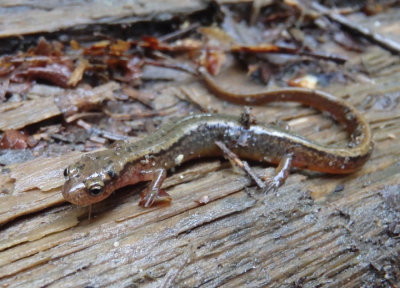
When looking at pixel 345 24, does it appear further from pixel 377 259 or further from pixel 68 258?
pixel 68 258

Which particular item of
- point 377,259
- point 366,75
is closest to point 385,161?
point 377,259

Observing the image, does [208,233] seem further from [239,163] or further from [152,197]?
[239,163]

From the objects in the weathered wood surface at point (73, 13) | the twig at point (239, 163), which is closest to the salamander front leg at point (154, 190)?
the twig at point (239, 163)

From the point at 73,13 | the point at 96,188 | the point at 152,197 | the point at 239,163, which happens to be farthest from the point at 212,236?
the point at 73,13

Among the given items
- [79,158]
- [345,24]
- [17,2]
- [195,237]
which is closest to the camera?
[195,237]

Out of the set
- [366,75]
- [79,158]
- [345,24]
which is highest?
[345,24]

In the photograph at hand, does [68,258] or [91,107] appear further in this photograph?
[91,107]

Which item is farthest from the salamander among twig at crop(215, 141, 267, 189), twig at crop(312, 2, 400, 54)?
twig at crop(312, 2, 400, 54)
